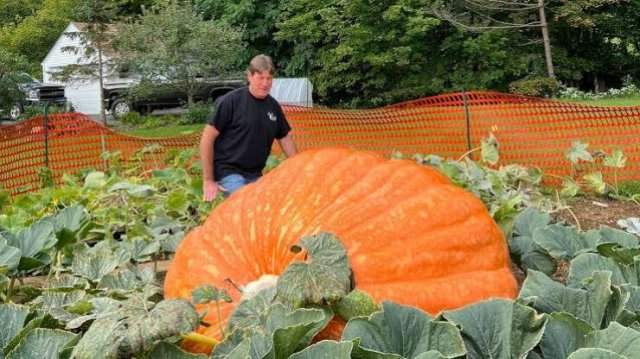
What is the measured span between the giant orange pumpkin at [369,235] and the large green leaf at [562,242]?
0.43 feet

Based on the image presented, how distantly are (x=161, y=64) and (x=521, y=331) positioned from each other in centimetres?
2457

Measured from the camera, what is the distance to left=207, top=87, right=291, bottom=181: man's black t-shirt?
504 centimetres

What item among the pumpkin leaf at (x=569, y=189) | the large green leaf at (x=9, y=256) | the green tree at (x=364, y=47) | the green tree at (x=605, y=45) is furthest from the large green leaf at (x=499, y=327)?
the green tree at (x=605, y=45)

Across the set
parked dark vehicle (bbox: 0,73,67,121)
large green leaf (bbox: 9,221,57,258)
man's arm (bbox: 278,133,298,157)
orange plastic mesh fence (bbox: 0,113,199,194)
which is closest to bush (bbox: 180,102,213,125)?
parked dark vehicle (bbox: 0,73,67,121)

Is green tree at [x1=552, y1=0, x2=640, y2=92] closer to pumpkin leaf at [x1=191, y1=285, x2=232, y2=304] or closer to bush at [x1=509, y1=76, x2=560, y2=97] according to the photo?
bush at [x1=509, y1=76, x2=560, y2=97]

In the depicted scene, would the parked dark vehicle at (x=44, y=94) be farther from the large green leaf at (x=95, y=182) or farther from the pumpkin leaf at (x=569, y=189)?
the pumpkin leaf at (x=569, y=189)

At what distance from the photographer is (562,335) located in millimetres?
1836

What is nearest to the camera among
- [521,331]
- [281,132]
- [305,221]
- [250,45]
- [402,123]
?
[521,331]

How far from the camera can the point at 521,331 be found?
1.81 metres

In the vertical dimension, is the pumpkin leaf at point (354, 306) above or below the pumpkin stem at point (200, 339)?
above

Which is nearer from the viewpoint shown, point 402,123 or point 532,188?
point 532,188

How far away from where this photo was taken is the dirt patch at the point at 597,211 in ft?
21.0

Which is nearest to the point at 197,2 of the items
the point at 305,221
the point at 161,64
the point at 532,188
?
the point at 161,64

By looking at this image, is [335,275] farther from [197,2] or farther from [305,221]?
[197,2]
